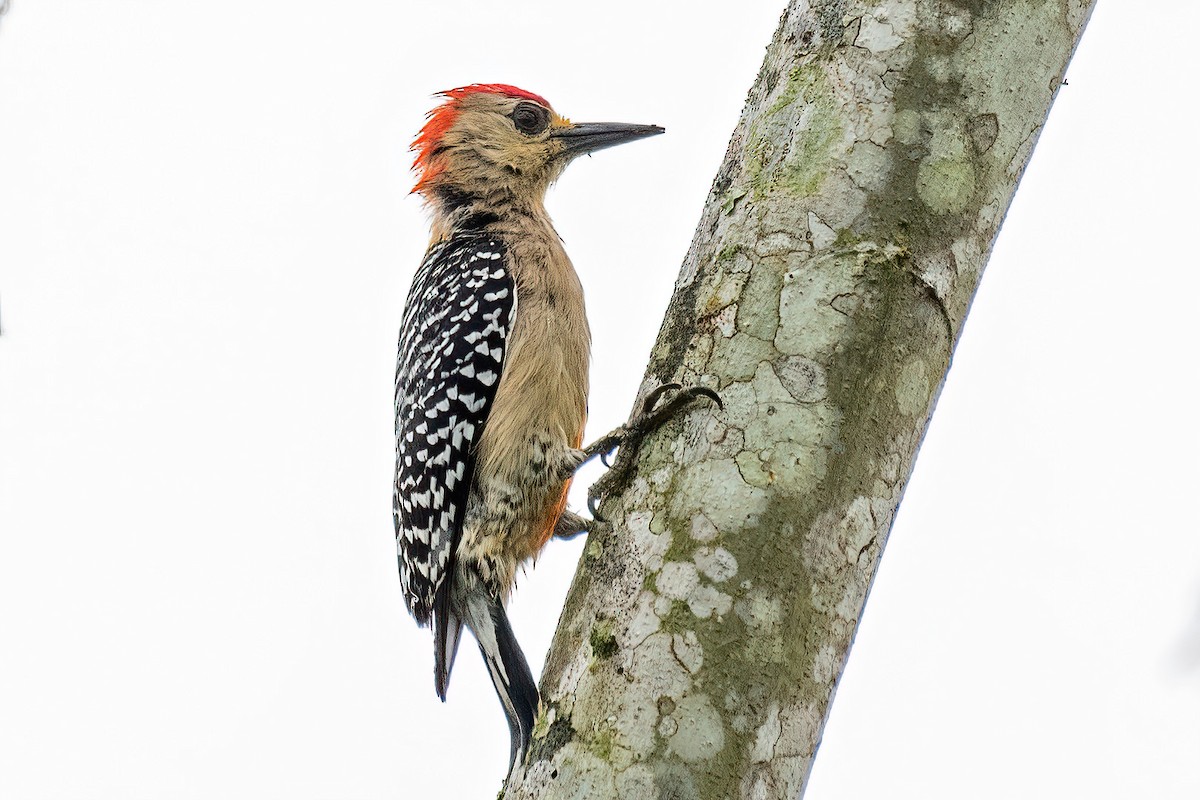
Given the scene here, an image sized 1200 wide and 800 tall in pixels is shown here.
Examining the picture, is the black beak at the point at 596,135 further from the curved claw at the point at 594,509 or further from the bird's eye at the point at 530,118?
the curved claw at the point at 594,509

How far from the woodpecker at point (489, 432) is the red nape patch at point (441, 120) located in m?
0.77

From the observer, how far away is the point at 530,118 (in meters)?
5.53

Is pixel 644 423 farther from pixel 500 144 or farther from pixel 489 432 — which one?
pixel 500 144

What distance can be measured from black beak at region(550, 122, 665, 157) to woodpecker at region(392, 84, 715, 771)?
0.66 meters

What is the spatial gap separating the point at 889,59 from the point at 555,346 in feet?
7.26

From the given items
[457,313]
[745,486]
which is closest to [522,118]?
[457,313]

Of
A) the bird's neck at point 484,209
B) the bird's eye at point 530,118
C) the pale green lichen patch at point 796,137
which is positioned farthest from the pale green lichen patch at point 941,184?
the bird's eye at point 530,118

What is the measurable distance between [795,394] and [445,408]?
241cm

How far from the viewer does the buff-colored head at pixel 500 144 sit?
529cm

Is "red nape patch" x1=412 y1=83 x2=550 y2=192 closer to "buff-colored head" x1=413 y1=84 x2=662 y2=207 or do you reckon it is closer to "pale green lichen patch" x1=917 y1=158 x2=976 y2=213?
"buff-colored head" x1=413 y1=84 x2=662 y2=207

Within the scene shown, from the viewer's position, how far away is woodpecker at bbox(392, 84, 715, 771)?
13.6 ft

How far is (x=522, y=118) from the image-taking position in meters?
5.53

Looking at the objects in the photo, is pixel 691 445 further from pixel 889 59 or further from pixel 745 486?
pixel 889 59

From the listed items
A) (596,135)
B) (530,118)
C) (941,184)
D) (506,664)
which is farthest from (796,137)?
(530,118)
